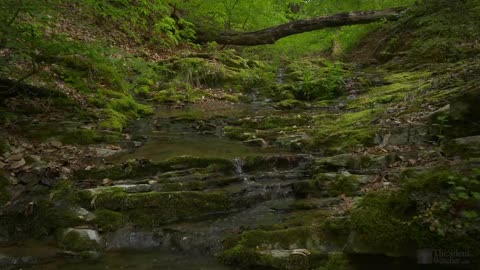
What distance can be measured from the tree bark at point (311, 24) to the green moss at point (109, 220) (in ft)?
35.5

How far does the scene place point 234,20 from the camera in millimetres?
17688

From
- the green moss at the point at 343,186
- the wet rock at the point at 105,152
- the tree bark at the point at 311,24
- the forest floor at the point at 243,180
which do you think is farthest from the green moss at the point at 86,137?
the tree bark at the point at 311,24

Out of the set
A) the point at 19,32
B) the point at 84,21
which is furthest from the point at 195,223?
the point at 84,21

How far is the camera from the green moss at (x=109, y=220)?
15.1ft

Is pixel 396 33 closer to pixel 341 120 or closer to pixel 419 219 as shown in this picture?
pixel 341 120

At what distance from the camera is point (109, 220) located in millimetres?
4711

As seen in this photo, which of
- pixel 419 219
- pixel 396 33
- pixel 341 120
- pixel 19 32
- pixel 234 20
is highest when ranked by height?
pixel 234 20

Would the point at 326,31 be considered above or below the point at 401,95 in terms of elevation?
above

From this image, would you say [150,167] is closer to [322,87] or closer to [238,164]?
[238,164]

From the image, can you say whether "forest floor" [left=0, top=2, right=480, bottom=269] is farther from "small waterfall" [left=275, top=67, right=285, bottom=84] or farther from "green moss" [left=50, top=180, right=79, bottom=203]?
"small waterfall" [left=275, top=67, right=285, bottom=84]

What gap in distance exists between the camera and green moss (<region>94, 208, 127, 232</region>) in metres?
4.62

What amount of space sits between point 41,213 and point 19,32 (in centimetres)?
255

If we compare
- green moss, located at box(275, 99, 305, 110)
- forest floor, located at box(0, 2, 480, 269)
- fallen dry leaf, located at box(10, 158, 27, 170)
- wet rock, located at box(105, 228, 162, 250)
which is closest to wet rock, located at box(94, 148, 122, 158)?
forest floor, located at box(0, 2, 480, 269)

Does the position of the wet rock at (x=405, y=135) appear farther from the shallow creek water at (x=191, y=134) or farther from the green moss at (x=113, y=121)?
the green moss at (x=113, y=121)
